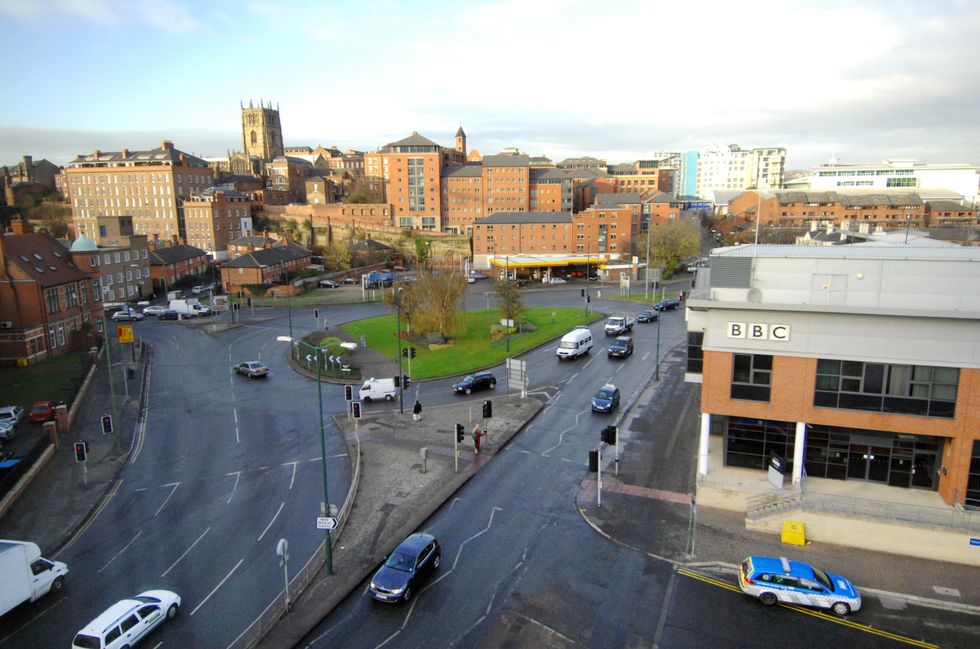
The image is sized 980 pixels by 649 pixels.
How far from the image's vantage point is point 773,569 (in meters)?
17.3

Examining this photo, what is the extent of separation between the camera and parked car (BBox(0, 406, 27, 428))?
105ft

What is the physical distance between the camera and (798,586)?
1695 cm

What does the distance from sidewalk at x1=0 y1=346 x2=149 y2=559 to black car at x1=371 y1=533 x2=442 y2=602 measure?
12071mm

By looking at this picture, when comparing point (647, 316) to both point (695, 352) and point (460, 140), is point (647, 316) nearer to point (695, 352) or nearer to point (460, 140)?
point (695, 352)

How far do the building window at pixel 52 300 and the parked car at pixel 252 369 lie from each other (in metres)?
16.8

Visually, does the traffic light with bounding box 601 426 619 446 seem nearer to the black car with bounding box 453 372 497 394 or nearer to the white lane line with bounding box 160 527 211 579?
the white lane line with bounding box 160 527 211 579

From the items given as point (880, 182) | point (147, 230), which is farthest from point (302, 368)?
point (880, 182)

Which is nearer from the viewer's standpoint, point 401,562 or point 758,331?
point 401,562

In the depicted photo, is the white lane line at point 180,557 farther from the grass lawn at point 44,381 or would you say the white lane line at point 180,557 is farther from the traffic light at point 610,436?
the grass lawn at point 44,381

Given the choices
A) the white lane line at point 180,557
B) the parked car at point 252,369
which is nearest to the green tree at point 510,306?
the parked car at point 252,369

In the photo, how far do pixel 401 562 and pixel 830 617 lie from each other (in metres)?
12.0

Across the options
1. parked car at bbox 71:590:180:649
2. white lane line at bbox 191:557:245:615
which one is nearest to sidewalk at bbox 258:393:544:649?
white lane line at bbox 191:557:245:615

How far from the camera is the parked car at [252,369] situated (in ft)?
140

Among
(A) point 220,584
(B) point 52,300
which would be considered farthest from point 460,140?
(A) point 220,584
